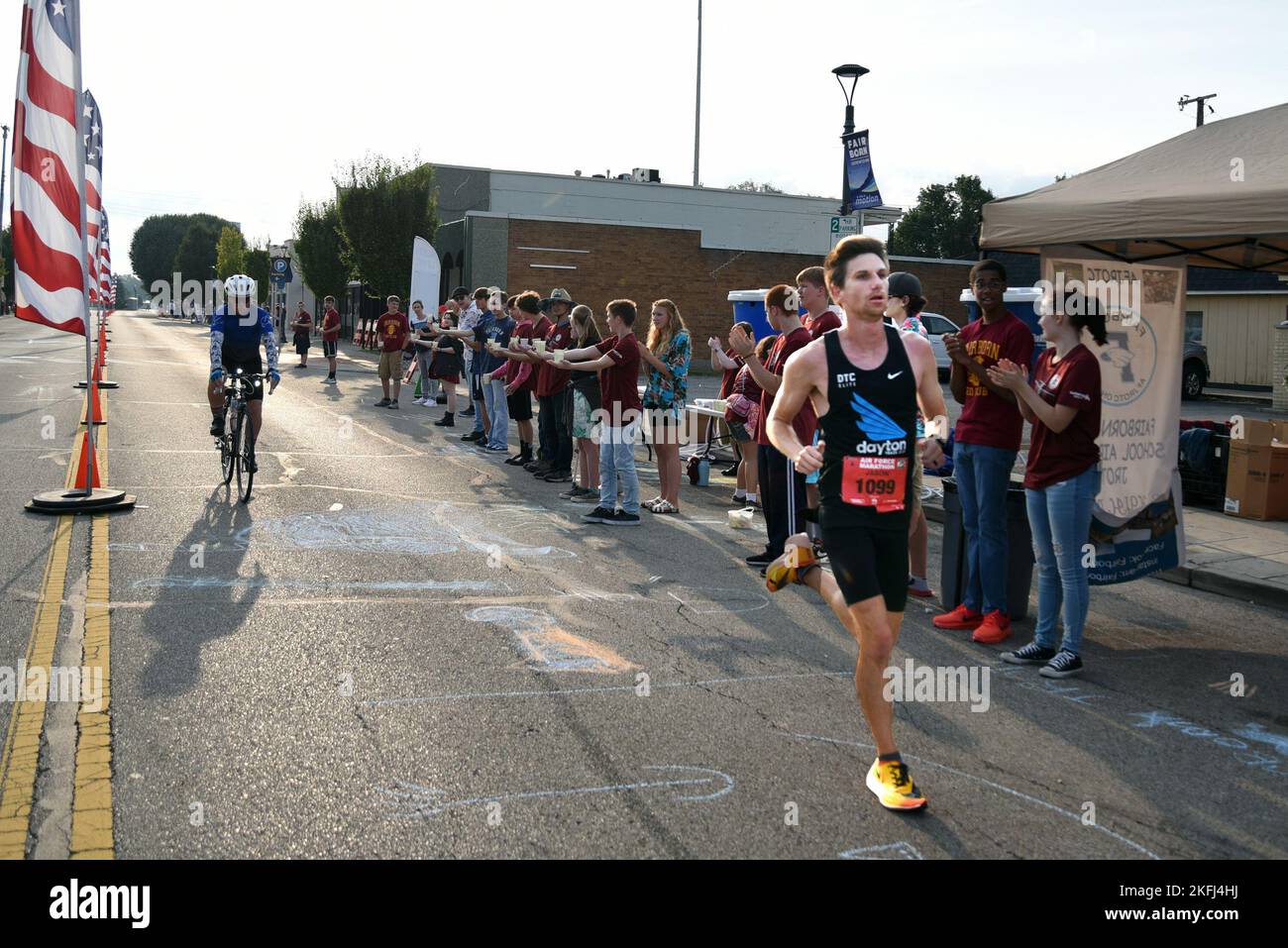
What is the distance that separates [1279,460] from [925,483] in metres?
3.46

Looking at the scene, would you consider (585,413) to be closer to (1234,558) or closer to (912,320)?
(912,320)

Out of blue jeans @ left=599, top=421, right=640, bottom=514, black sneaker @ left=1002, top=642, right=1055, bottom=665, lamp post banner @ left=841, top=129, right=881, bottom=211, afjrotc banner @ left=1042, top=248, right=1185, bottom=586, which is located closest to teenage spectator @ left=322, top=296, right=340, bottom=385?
lamp post banner @ left=841, top=129, right=881, bottom=211

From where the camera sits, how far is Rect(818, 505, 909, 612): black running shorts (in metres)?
4.24

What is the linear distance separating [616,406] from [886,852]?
6787 mm

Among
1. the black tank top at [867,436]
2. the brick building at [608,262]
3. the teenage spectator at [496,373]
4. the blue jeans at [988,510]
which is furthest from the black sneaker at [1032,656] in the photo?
the brick building at [608,262]

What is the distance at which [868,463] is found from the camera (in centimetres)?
423

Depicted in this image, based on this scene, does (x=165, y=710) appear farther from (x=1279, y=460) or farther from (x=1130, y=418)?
(x=1279, y=460)

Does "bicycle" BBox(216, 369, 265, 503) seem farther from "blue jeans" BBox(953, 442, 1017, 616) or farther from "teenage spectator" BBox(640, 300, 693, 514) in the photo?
"blue jeans" BBox(953, 442, 1017, 616)

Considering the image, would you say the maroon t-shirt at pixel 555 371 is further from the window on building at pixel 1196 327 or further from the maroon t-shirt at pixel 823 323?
the window on building at pixel 1196 327
